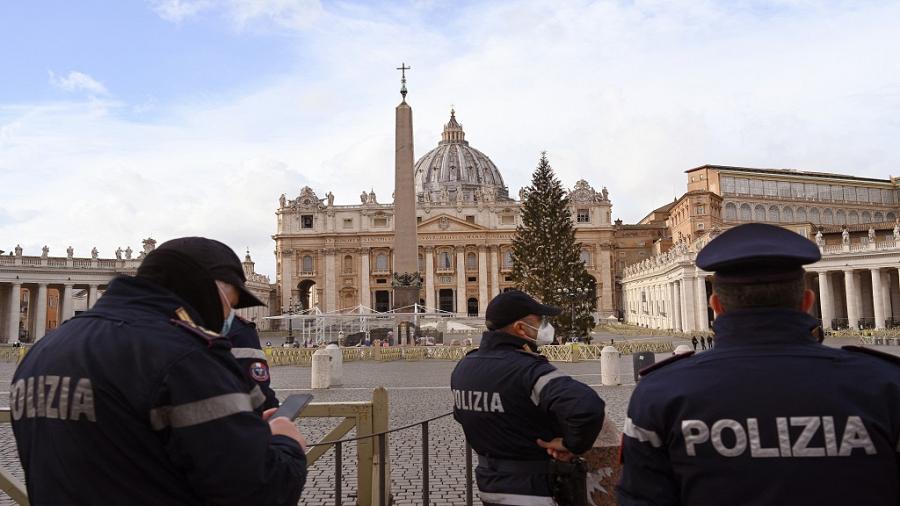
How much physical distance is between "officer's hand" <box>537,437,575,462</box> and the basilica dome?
10063 centimetres

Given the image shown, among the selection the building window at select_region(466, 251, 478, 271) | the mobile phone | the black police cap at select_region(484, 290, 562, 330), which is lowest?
the mobile phone

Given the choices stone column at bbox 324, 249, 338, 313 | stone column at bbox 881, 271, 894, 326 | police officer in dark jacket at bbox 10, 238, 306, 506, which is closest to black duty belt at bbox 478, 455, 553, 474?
police officer in dark jacket at bbox 10, 238, 306, 506

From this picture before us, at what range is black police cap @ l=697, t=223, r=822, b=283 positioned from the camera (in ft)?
6.72

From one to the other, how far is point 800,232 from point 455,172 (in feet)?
234

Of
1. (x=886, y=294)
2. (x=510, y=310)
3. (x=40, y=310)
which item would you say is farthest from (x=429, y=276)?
(x=510, y=310)

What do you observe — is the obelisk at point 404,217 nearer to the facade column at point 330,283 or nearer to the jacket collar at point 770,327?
the jacket collar at point 770,327

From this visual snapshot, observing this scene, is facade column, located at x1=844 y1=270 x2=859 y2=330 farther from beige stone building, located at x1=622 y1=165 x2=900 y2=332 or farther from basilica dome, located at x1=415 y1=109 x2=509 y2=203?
basilica dome, located at x1=415 y1=109 x2=509 y2=203

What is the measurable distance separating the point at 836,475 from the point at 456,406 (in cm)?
227

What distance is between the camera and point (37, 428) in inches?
83.6

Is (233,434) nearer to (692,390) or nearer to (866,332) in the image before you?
(692,390)

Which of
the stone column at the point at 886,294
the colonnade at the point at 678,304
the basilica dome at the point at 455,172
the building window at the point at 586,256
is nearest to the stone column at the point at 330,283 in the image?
the basilica dome at the point at 455,172

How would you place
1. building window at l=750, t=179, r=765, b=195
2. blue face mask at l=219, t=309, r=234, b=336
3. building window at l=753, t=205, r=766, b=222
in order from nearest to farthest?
blue face mask at l=219, t=309, r=234, b=336
building window at l=753, t=205, r=766, b=222
building window at l=750, t=179, r=765, b=195

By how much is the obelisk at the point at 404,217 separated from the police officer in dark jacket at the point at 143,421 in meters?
29.4

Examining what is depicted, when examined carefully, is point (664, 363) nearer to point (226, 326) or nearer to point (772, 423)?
point (772, 423)
